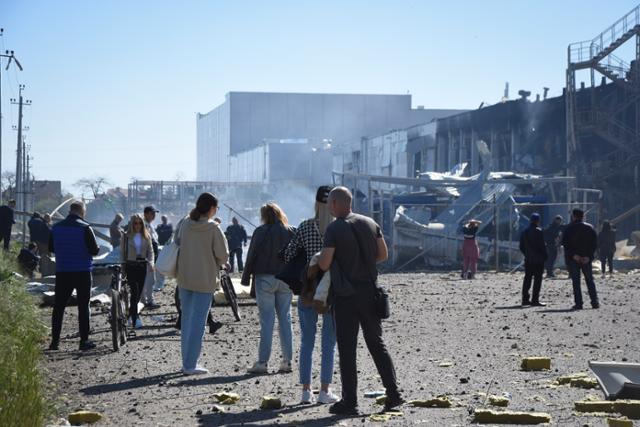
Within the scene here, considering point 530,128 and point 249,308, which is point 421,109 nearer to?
point 530,128

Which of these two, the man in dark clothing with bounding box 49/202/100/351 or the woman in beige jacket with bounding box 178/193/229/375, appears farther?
the man in dark clothing with bounding box 49/202/100/351

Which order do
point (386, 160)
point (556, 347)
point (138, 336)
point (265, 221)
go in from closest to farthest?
1. point (265, 221)
2. point (556, 347)
3. point (138, 336)
4. point (386, 160)

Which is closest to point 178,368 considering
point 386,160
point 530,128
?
point 530,128

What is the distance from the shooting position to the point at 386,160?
242 ft

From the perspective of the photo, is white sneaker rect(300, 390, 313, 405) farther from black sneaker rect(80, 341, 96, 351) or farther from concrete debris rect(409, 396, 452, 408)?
black sneaker rect(80, 341, 96, 351)

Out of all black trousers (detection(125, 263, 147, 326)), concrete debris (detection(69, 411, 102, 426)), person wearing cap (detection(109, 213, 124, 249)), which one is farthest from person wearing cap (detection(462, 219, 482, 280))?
concrete debris (detection(69, 411, 102, 426))

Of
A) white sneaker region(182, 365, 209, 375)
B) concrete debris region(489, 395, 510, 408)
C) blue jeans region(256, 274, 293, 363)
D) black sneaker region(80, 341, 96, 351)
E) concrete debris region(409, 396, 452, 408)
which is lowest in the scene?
black sneaker region(80, 341, 96, 351)

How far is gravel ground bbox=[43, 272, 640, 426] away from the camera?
28.8 ft

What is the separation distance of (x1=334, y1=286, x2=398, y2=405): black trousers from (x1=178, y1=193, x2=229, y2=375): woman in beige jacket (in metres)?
2.69

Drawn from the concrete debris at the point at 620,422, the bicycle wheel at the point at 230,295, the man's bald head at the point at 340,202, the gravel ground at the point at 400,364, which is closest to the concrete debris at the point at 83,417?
the gravel ground at the point at 400,364

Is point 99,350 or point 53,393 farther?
point 99,350

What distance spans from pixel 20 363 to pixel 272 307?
9.44ft

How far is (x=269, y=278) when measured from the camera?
36.2ft

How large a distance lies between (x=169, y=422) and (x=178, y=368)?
3128mm
